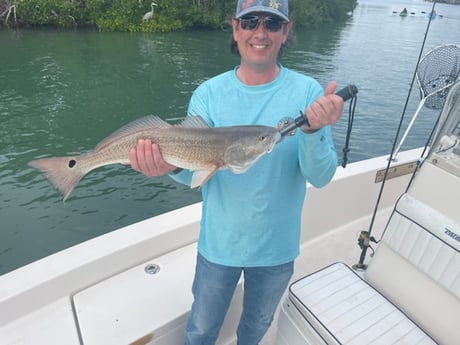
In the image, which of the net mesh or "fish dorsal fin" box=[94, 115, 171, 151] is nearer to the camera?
"fish dorsal fin" box=[94, 115, 171, 151]

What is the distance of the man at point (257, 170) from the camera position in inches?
77.9

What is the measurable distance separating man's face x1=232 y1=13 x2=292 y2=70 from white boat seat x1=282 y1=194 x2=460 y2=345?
1.32m

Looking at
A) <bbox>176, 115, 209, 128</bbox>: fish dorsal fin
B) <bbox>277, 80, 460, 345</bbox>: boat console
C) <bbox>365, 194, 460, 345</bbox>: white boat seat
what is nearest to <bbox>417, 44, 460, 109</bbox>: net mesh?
<bbox>277, 80, 460, 345</bbox>: boat console

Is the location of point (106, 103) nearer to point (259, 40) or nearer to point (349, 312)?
point (259, 40)

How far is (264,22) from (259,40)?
4.0 inches

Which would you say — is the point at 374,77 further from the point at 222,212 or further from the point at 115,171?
the point at 222,212

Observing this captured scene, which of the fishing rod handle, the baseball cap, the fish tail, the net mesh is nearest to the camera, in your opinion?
the fishing rod handle

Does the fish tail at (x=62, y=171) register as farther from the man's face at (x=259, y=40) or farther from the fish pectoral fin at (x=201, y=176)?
the man's face at (x=259, y=40)

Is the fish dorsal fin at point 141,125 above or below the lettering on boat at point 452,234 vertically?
above

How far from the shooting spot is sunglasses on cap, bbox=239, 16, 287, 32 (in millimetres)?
1968

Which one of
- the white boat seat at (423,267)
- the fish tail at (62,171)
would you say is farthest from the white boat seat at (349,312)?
the fish tail at (62,171)

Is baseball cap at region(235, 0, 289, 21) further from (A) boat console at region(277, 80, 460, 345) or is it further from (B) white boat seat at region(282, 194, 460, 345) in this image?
(B) white boat seat at region(282, 194, 460, 345)

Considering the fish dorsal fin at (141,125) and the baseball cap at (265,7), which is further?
the fish dorsal fin at (141,125)

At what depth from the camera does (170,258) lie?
10.4 ft
